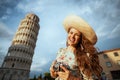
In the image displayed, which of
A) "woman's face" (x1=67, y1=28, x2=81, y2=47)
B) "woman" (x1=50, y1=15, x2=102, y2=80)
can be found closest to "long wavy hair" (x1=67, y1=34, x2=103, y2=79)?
"woman" (x1=50, y1=15, x2=102, y2=80)

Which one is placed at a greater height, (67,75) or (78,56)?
(78,56)

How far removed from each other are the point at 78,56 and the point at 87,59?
204mm

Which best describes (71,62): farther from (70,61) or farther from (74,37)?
(74,37)

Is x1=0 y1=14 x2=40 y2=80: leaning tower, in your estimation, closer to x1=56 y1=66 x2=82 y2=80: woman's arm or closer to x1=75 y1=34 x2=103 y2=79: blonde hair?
x1=75 y1=34 x2=103 y2=79: blonde hair

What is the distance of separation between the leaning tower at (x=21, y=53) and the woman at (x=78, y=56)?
1445 inches

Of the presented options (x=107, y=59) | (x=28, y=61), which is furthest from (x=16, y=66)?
(x=107, y=59)

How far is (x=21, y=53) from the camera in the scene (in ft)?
124

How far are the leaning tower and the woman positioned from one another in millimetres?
36713

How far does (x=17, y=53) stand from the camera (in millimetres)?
37375

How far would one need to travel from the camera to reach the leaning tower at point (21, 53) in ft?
111

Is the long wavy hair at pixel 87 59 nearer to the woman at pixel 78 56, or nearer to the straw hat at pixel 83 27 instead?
the woman at pixel 78 56

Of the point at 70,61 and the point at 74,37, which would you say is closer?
the point at 70,61

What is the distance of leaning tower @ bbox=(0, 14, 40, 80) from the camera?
3388 cm

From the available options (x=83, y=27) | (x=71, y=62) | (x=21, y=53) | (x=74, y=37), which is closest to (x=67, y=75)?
(x=71, y=62)
